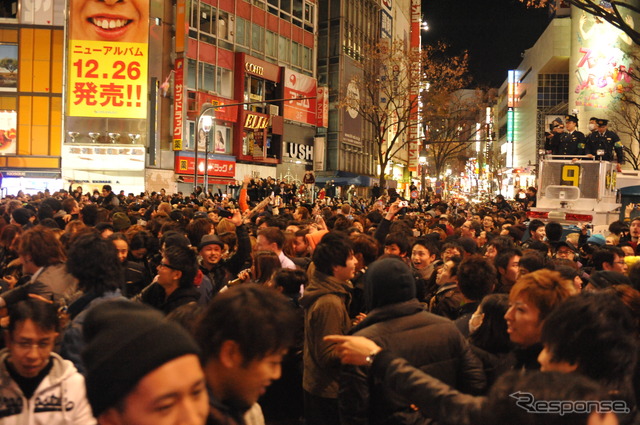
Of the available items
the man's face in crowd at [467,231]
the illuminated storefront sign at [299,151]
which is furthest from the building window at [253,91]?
the man's face in crowd at [467,231]

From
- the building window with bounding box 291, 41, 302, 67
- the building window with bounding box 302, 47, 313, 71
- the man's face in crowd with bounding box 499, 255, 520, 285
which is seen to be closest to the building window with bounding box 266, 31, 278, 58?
the building window with bounding box 291, 41, 302, 67

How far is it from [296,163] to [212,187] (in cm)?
1052

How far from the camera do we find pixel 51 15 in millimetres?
35250

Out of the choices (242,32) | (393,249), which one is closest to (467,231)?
(393,249)

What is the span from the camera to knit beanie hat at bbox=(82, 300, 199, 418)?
171 cm

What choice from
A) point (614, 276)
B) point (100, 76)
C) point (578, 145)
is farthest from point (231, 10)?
point (614, 276)

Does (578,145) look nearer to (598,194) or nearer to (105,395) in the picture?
(598,194)

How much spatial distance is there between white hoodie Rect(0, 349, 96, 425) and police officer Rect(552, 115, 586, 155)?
15.6 m

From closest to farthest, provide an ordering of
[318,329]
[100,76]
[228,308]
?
[228,308] < [318,329] < [100,76]

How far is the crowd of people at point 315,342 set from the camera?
1746 millimetres

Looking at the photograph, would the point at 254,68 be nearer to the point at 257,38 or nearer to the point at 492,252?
the point at 257,38

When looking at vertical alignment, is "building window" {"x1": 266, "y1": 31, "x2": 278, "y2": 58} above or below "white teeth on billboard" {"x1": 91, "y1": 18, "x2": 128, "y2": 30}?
above

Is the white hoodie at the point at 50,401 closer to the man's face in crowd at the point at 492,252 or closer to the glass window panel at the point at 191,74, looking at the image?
the man's face in crowd at the point at 492,252

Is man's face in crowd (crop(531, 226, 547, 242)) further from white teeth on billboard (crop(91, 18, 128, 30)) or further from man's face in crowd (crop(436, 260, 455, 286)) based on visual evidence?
white teeth on billboard (crop(91, 18, 128, 30))
